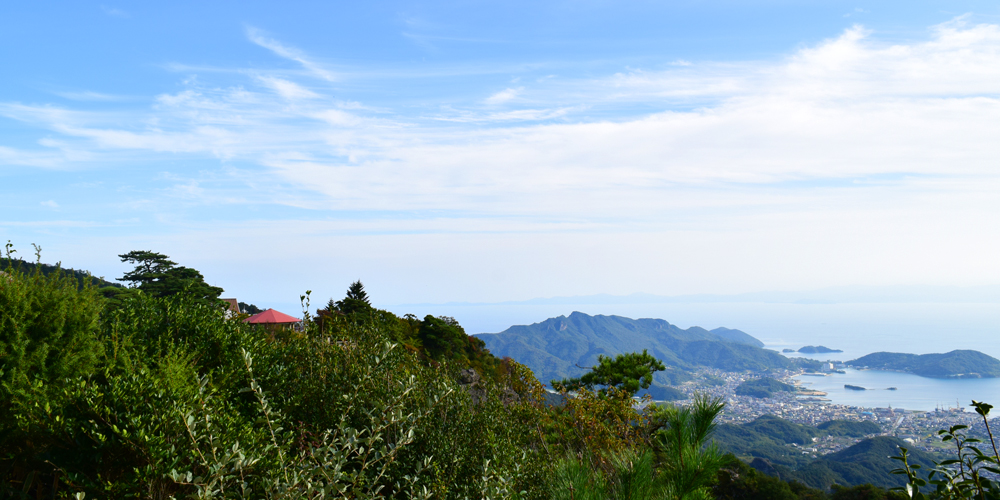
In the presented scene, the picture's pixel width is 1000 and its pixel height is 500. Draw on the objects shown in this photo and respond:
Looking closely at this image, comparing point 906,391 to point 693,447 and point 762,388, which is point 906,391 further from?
point 693,447

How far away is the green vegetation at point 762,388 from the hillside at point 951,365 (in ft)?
114

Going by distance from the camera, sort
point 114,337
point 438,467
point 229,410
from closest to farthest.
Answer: point 438,467 → point 229,410 → point 114,337

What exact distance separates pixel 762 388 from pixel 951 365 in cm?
4872

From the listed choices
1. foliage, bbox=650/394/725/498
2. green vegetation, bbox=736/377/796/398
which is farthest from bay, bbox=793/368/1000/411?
foliage, bbox=650/394/725/498

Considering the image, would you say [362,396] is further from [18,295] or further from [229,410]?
[18,295]

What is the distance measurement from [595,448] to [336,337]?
564 centimetres

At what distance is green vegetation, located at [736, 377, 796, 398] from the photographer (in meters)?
155

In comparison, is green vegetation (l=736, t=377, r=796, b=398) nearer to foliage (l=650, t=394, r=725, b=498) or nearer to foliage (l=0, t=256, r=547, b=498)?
foliage (l=650, t=394, r=725, b=498)

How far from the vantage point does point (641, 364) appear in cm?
1986

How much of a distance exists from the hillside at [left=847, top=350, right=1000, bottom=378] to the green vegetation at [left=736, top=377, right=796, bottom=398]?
3482 cm

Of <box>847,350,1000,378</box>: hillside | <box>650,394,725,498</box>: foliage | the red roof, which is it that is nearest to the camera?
<box>650,394,725,498</box>: foliage

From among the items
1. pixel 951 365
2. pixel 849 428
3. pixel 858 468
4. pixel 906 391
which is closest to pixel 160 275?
pixel 858 468

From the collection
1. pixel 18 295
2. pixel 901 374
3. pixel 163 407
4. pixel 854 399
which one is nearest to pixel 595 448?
pixel 163 407

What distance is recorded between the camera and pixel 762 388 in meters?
160
